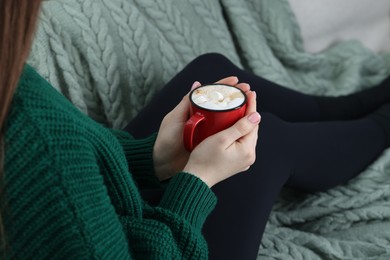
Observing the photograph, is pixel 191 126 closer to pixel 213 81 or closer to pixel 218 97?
pixel 218 97

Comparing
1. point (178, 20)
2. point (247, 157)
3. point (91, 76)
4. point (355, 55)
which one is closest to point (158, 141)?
point (247, 157)

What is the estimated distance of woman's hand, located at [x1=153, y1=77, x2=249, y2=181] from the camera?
0.78 metres

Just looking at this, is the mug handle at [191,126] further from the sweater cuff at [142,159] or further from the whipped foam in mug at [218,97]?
the sweater cuff at [142,159]

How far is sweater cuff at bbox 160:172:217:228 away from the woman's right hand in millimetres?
15

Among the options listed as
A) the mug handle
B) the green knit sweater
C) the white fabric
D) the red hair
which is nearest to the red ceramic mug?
the mug handle

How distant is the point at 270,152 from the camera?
0.86 meters

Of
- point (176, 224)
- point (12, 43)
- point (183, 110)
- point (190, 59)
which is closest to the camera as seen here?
point (12, 43)

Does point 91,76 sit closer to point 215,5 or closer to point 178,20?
point 178,20

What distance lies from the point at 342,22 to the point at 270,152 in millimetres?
704

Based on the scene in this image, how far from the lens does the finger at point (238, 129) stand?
2.21ft

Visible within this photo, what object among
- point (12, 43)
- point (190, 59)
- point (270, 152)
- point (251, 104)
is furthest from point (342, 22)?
point (12, 43)

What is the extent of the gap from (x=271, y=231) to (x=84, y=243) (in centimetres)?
50

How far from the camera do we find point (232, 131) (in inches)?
26.6

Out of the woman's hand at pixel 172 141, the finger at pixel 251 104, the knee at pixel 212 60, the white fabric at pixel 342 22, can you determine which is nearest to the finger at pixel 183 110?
the woman's hand at pixel 172 141
